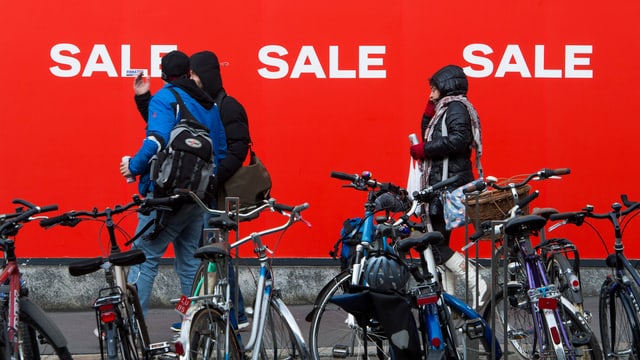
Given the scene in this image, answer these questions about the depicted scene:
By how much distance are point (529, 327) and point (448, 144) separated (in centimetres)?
186

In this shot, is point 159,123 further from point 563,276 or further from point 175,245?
point 563,276

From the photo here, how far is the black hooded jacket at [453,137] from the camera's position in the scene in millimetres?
7348

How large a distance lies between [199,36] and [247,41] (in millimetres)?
380

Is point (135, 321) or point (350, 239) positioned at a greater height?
point (350, 239)

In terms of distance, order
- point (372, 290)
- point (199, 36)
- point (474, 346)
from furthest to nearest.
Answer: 1. point (199, 36)
2. point (474, 346)
3. point (372, 290)

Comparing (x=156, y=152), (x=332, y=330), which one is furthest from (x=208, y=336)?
(x=156, y=152)

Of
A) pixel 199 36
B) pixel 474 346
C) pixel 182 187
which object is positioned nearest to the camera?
pixel 474 346

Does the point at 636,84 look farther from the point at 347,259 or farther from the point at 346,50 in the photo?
the point at 347,259

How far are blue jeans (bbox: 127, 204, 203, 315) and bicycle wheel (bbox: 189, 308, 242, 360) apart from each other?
1.55 metres

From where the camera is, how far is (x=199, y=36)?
8688 millimetres

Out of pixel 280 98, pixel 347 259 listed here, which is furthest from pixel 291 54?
pixel 347 259

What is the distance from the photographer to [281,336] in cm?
583

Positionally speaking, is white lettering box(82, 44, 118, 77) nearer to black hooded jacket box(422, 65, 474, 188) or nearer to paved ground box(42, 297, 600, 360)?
paved ground box(42, 297, 600, 360)

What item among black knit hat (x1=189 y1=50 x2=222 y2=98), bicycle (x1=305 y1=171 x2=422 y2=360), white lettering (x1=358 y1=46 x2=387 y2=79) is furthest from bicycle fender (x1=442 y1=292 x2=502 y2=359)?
white lettering (x1=358 y1=46 x2=387 y2=79)
